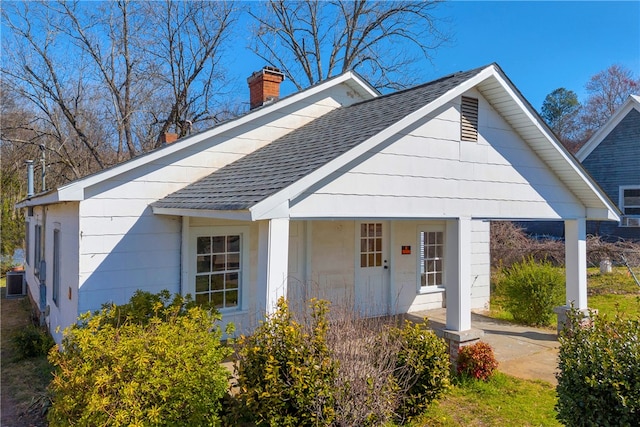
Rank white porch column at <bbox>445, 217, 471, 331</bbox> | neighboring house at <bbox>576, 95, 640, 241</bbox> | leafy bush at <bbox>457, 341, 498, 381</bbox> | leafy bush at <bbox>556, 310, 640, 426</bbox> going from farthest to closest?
neighboring house at <bbox>576, 95, 640, 241</bbox> → white porch column at <bbox>445, 217, 471, 331</bbox> → leafy bush at <bbox>457, 341, 498, 381</bbox> → leafy bush at <bbox>556, 310, 640, 426</bbox>

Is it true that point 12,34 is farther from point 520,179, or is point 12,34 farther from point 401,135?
point 520,179

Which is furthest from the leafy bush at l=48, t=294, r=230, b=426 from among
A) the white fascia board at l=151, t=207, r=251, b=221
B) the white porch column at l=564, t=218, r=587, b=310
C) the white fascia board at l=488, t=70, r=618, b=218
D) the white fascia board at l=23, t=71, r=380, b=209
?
the white porch column at l=564, t=218, r=587, b=310

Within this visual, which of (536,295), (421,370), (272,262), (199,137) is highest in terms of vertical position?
(199,137)

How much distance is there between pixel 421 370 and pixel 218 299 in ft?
14.8

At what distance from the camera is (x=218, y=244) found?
8.03 metres

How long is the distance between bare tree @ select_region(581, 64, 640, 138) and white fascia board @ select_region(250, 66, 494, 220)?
122ft

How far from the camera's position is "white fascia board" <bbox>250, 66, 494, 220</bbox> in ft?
16.4

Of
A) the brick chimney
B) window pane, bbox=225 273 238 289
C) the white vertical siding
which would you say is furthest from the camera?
the brick chimney

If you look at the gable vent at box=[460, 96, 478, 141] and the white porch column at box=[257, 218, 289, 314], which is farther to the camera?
the gable vent at box=[460, 96, 478, 141]

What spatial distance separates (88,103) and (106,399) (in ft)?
75.9

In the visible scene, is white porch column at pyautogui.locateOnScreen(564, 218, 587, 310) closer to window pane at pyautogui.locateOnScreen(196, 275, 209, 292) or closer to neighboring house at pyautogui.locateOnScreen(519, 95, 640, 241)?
window pane at pyautogui.locateOnScreen(196, 275, 209, 292)

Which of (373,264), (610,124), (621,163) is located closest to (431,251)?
(373,264)

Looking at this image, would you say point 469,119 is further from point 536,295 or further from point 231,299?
point 231,299

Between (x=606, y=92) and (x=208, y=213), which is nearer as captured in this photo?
(x=208, y=213)
